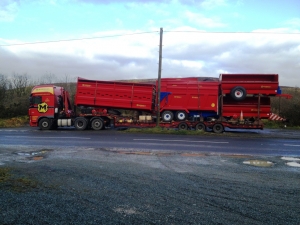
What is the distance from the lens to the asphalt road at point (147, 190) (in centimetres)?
455

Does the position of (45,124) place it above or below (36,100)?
below

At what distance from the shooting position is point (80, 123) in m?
22.8

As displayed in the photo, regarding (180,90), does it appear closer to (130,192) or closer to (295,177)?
(295,177)

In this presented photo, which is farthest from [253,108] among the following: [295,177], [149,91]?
[295,177]

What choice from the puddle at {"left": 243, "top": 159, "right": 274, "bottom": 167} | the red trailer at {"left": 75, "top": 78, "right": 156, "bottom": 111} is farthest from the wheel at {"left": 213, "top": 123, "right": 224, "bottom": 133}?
the puddle at {"left": 243, "top": 159, "right": 274, "bottom": 167}

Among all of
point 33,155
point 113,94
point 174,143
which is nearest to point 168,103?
point 113,94

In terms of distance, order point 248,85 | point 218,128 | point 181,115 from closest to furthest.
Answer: point 248,85 → point 218,128 → point 181,115

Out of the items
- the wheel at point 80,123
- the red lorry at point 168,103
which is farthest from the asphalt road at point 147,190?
the wheel at point 80,123

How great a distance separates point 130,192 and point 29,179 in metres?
2.28

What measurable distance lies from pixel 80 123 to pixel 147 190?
17.5m

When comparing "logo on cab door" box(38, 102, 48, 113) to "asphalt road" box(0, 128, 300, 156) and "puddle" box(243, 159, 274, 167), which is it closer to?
"asphalt road" box(0, 128, 300, 156)

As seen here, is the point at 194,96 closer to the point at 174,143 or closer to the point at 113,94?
the point at 113,94

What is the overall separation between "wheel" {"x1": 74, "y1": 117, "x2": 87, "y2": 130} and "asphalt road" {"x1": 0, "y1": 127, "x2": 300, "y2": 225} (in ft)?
41.1

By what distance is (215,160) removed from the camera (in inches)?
388
